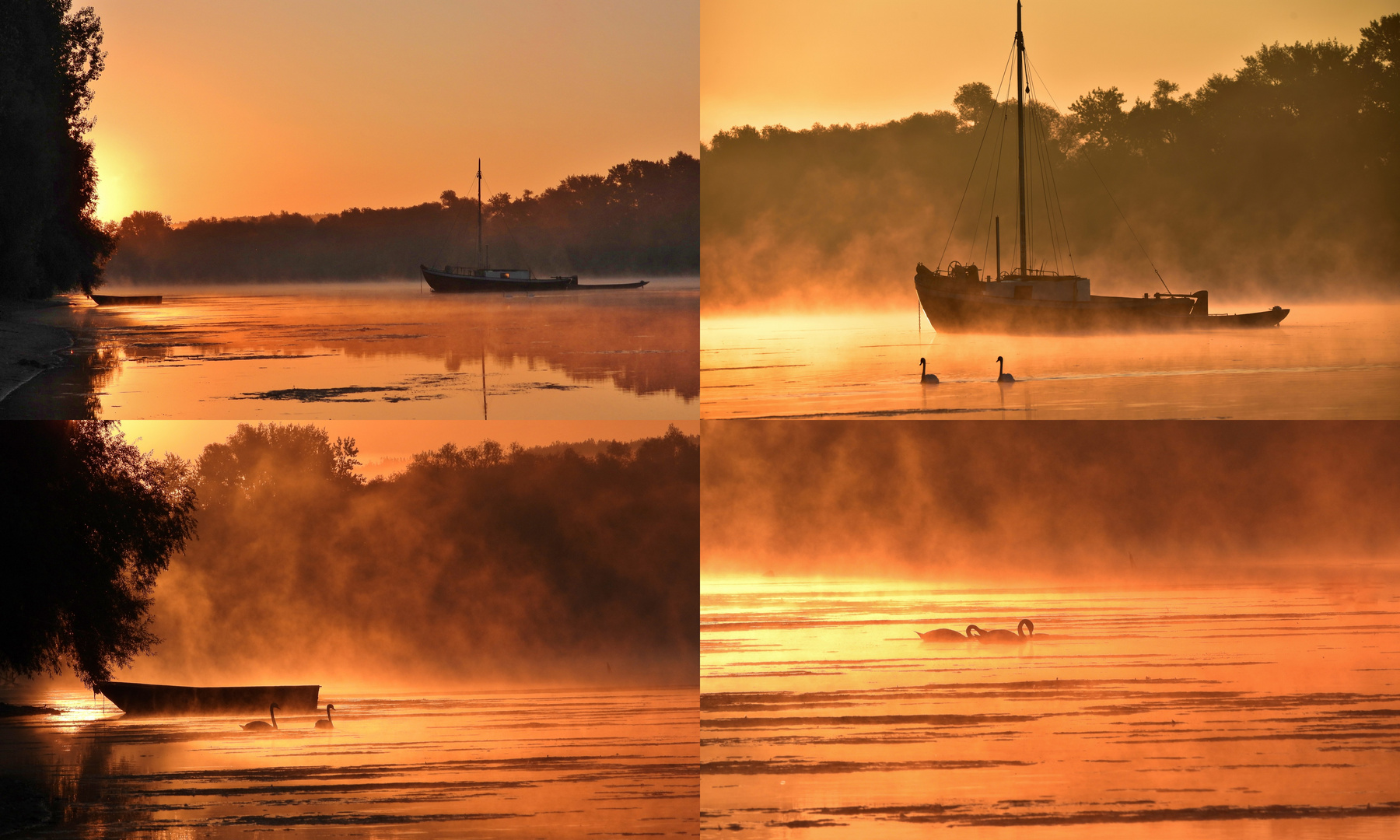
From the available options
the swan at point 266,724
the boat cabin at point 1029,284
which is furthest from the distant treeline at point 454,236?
the swan at point 266,724

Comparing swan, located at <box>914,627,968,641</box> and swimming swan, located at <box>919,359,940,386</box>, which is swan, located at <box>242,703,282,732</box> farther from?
swimming swan, located at <box>919,359,940,386</box>

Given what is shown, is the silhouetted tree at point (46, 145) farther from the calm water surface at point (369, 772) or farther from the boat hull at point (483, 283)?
the calm water surface at point (369, 772)

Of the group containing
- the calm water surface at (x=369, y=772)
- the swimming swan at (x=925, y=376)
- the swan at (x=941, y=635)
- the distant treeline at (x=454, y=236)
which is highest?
the distant treeline at (x=454, y=236)

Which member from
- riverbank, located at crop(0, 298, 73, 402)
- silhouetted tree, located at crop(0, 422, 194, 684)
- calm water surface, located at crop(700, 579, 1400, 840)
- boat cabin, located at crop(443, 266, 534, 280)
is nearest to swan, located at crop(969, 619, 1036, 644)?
calm water surface, located at crop(700, 579, 1400, 840)

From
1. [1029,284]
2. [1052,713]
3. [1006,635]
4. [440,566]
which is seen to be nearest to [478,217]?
[440,566]

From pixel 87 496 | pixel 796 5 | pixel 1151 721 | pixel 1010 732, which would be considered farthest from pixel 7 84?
pixel 1151 721

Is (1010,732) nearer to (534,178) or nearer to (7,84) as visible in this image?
(534,178)
